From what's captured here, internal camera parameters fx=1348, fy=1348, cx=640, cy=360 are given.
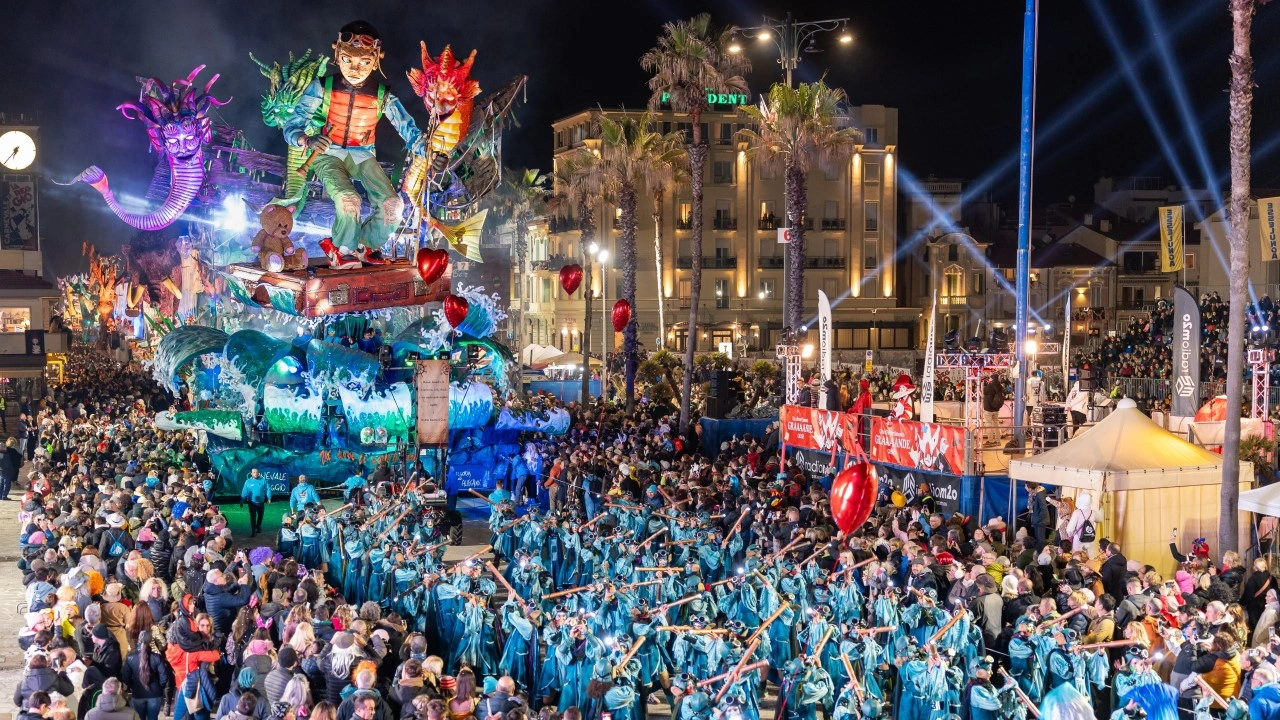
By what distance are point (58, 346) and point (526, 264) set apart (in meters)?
29.1

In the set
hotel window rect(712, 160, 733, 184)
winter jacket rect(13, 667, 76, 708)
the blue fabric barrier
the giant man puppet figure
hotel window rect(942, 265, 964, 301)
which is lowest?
winter jacket rect(13, 667, 76, 708)

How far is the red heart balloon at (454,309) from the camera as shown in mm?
26750

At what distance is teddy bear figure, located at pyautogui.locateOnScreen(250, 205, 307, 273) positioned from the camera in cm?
2708

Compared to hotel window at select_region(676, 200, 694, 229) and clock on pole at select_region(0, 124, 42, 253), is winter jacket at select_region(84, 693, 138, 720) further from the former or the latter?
clock on pole at select_region(0, 124, 42, 253)

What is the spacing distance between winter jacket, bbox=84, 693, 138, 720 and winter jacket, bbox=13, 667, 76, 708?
438 mm

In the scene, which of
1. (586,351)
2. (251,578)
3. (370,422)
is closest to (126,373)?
(586,351)

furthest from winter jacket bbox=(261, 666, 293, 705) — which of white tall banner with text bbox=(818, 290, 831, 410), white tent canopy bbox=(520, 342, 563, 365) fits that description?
white tent canopy bbox=(520, 342, 563, 365)

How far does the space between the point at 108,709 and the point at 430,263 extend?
16.5 metres

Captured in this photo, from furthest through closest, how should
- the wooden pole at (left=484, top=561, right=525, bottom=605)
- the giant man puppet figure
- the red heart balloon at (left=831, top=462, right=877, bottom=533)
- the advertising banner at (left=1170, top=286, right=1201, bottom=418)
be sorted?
the giant man puppet figure < the advertising banner at (left=1170, top=286, right=1201, bottom=418) < the red heart balloon at (left=831, top=462, right=877, bottom=533) < the wooden pole at (left=484, top=561, right=525, bottom=605)

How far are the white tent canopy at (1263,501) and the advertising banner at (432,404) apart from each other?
14.4 metres

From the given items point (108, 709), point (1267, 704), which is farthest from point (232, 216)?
point (1267, 704)

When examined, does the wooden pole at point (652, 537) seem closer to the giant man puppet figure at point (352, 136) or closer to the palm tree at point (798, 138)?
the giant man puppet figure at point (352, 136)

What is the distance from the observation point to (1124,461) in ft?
59.9

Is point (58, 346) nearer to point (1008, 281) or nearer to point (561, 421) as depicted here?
point (561, 421)
